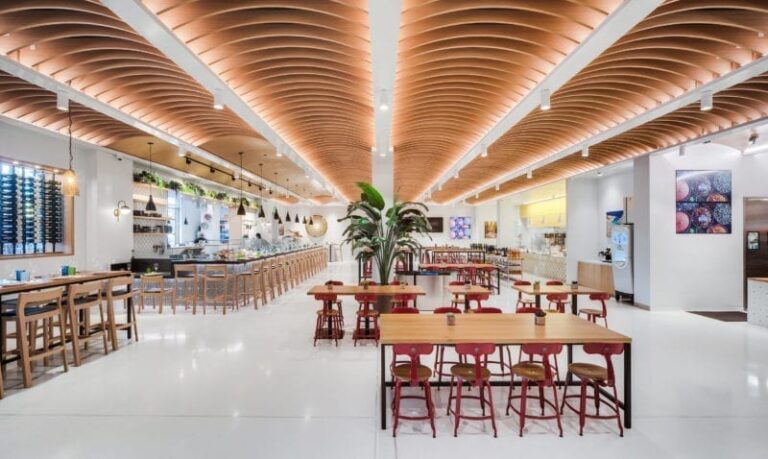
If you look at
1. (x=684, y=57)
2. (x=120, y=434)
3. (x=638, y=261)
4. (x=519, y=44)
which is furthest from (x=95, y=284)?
(x=638, y=261)

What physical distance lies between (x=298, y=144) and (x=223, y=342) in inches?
156

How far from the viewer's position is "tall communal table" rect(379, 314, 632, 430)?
292 cm

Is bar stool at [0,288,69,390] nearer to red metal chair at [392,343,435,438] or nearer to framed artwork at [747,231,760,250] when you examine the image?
red metal chair at [392,343,435,438]

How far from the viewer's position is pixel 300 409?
3.35 meters

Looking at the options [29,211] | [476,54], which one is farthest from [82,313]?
[476,54]

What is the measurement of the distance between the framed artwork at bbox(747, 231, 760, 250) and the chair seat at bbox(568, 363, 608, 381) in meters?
7.18

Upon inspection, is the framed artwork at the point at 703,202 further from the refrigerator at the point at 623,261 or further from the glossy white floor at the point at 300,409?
the glossy white floor at the point at 300,409

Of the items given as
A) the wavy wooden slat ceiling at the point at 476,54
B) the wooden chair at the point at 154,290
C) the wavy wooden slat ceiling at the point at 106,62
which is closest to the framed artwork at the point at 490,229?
the wavy wooden slat ceiling at the point at 476,54

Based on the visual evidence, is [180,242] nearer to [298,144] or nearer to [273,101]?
[298,144]

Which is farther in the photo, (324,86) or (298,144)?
(298,144)

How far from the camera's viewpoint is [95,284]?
4.71 metres

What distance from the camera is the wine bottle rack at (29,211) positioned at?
19.7 ft

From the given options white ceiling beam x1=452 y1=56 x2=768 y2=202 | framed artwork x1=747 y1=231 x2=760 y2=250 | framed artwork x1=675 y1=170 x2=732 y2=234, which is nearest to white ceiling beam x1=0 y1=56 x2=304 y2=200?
white ceiling beam x1=452 y1=56 x2=768 y2=202

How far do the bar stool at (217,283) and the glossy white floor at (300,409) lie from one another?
1978 millimetres
